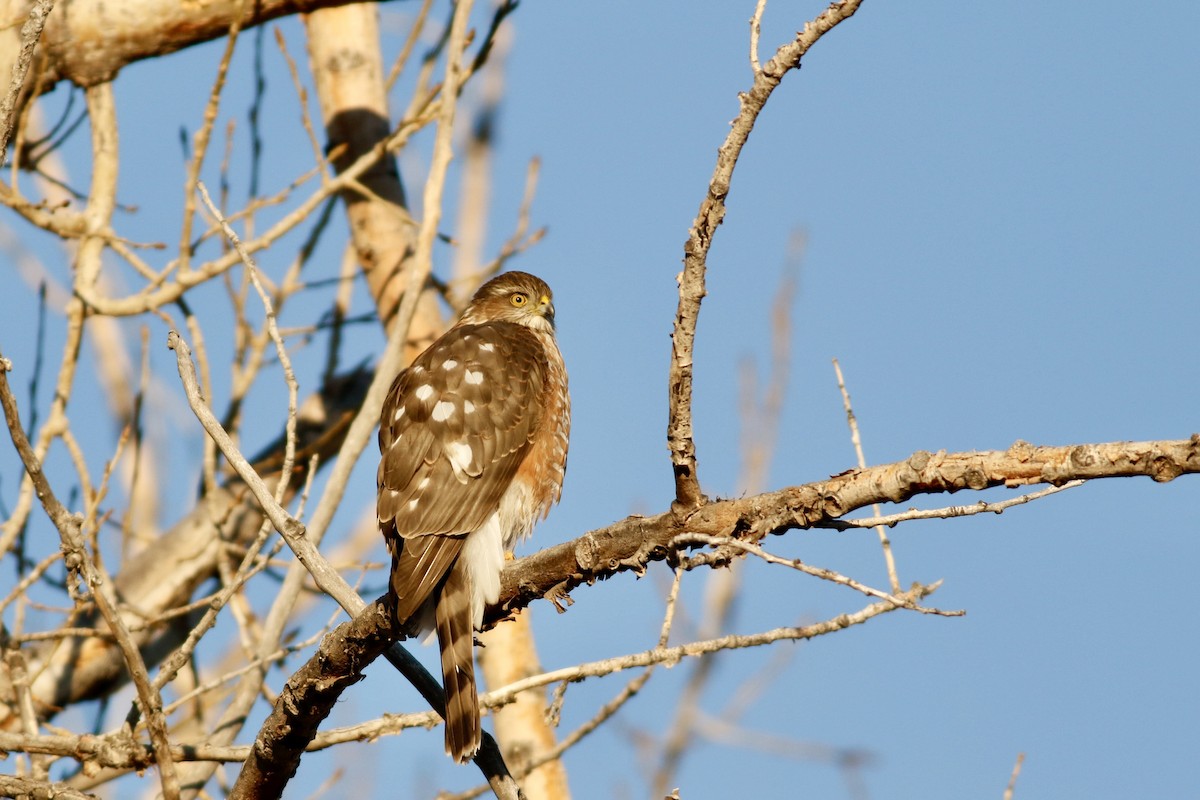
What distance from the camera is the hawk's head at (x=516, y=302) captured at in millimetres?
6188

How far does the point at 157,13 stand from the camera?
7.17 metres

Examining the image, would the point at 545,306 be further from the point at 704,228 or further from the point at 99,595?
the point at 704,228

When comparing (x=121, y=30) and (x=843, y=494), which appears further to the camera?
(x=121, y=30)

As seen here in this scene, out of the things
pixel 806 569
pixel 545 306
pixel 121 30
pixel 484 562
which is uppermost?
pixel 121 30

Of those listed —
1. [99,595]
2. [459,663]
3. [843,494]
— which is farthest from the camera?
[459,663]

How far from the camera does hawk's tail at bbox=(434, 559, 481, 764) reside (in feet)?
12.9

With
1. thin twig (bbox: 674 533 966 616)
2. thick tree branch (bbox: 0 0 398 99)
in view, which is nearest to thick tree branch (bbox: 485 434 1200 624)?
thin twig (bbox: 674 533 966 616)

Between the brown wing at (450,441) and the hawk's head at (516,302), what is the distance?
81 cm

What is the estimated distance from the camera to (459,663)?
4078 millimetres

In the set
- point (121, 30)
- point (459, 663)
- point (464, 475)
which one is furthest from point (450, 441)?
point (121, 30)

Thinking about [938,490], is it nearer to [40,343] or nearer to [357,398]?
[40,343]

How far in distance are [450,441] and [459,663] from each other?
905 mm

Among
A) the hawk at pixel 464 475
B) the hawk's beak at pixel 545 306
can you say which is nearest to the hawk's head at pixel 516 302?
the hawk's beak at pixel 545 306

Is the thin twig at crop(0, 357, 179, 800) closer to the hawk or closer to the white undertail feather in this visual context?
the hawk
